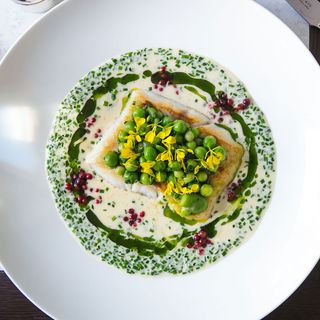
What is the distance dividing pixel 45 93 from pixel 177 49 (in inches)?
37.7

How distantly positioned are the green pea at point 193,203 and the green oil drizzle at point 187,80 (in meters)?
0.71

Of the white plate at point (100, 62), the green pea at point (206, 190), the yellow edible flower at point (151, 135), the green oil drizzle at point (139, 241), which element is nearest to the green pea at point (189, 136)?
the yellow edible flower at point (151, 135)

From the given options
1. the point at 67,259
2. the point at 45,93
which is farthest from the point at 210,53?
the point at 67,259

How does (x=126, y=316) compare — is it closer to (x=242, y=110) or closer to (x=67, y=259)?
(x=67, y=259)

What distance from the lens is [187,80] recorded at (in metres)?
4.02

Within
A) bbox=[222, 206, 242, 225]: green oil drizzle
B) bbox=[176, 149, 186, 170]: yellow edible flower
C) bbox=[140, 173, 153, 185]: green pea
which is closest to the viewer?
bbox=[176, 149, 186, 170]: yellow edible flower

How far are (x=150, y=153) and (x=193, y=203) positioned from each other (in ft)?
1.40

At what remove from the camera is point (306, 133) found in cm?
388

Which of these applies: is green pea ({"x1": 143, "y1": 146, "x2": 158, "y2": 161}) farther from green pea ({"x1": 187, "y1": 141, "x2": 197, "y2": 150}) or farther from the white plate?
the white plate

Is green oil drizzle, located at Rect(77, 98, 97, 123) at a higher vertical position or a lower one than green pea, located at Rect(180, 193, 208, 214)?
higher

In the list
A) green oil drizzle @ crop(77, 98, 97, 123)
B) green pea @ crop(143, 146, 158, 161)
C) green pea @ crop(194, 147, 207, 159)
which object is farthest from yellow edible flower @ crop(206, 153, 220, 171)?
green oil drizzle @ crop(77, 98, 97, 123)

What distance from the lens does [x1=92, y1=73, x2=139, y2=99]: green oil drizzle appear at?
404cm

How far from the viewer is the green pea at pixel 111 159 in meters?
3.88

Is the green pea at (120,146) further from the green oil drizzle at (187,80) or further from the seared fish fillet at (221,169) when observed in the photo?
the green oil drizzle at (187,80)
